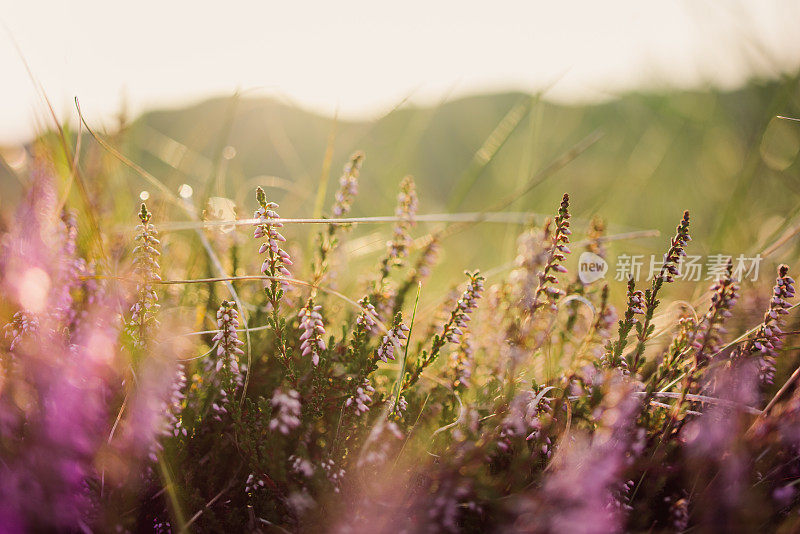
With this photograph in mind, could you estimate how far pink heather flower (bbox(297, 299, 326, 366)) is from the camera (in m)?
1.36

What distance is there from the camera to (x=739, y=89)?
4.44 m

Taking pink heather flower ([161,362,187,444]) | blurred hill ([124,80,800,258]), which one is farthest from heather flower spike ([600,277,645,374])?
pink heather flower ([161,362,187,444])

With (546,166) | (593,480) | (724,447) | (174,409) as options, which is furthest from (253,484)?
(546,166)

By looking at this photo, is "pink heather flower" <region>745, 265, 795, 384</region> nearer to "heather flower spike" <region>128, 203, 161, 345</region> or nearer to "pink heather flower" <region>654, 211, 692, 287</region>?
"pink heather flower" <region>654, 211, 692, 287</region>

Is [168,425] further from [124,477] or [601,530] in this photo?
[601,530]

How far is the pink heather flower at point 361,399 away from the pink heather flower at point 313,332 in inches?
5.9

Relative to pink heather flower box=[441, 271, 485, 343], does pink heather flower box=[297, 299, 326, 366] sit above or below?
below

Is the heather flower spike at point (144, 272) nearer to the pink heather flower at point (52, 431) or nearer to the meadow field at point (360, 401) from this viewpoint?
the meadow field at point (360, 401)

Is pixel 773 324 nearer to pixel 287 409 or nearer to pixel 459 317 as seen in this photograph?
pixel 459 317

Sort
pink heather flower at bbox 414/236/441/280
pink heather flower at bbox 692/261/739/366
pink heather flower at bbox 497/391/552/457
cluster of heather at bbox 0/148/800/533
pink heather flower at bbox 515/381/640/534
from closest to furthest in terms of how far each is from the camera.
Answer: pink heather flower at bbox 515/381/640/534 → cluster of heather at bbox 0/148/800/533 → pink heather flower at bbox 692/261/739/366 → pink heather flower at bbox 497/391/552/457 → pink heather flower at bbox 414/236/441/280

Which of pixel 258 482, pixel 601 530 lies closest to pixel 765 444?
pixel 601 530

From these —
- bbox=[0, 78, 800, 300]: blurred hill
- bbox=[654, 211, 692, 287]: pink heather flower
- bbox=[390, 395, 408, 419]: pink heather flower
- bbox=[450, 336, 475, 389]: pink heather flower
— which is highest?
bbox=[0, 78, 800, 300]: blurred hill

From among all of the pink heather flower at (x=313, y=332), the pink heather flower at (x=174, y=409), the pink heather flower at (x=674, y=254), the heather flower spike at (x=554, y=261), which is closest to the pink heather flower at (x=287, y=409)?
the pink heather flower at (x=313, y=332)

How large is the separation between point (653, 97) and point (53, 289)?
5.40 metres
